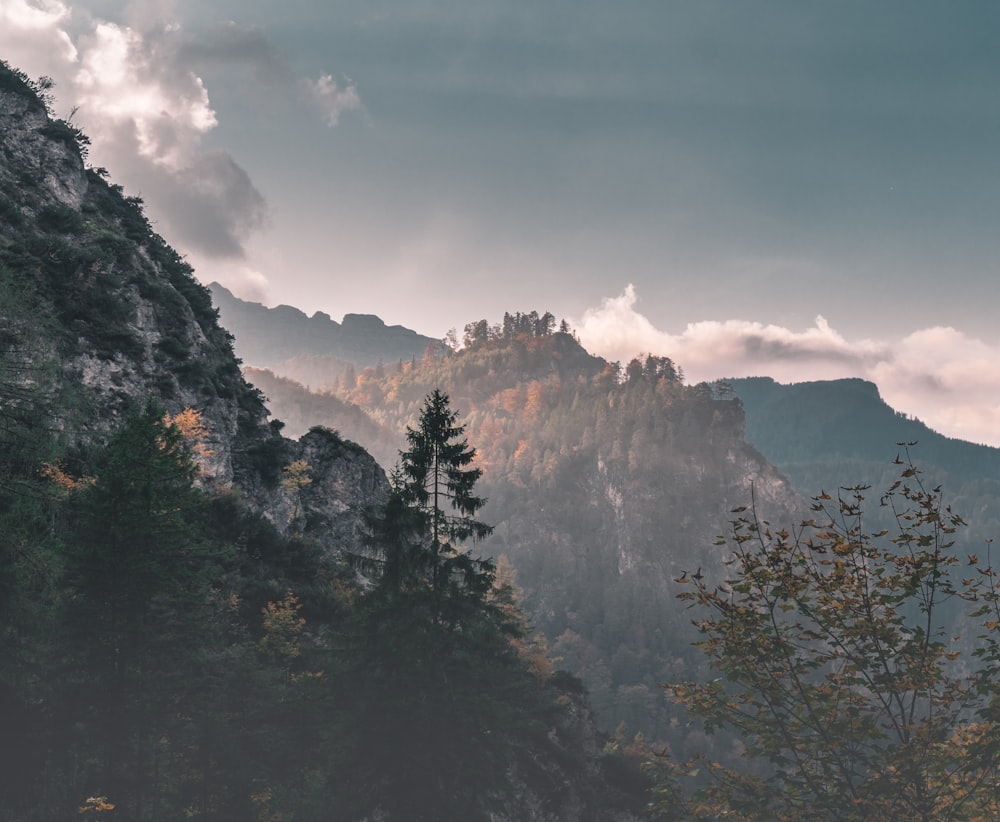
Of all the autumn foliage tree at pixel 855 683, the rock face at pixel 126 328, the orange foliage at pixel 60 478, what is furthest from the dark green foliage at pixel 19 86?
the autumn foliage tree at pixel 855 683

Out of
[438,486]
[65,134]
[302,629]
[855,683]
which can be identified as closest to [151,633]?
[438,486]

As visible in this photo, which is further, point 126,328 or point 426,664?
point 126,328

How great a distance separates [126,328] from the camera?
44.1 m

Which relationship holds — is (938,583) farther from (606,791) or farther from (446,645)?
(606,791)

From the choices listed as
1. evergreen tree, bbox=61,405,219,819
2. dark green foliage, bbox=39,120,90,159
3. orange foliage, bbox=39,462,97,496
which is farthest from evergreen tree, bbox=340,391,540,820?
dark green foliage, bbox=39,120,90,159

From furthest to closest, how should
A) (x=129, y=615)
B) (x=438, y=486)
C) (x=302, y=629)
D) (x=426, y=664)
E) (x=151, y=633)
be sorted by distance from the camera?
(x=302, y=629) < (x=438, y=486) < (x=426, y=664) < (x=151, y=633) < (x=129, y=615)

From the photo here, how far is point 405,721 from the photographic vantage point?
80.1ft

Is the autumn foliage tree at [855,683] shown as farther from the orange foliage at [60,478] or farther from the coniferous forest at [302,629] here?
the orange foliage at [60,478]

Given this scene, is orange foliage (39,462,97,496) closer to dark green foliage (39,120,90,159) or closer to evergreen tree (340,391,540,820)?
evergreen tree (340,391,540,820)

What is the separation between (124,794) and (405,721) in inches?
392

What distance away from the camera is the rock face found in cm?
3950

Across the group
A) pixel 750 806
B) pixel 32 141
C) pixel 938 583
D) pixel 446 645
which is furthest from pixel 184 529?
pixel 32 141

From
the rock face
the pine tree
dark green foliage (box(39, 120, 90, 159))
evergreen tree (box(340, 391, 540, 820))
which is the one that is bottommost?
evergreen tree (box(340, 391, 540, 820))

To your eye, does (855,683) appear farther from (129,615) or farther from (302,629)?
(302,629)
